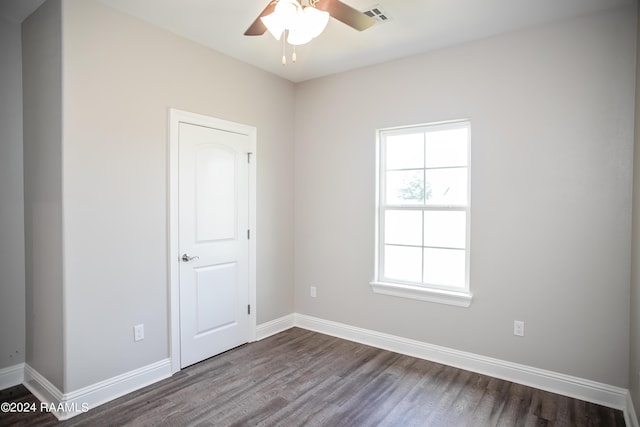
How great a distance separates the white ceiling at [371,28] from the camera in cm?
249

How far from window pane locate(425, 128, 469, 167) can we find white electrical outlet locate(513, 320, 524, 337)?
4.39ft

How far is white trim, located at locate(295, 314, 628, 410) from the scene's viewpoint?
255 cm

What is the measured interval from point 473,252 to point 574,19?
1848 millimetres

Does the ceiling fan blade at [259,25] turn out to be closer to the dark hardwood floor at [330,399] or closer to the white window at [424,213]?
the white window at [424,213]

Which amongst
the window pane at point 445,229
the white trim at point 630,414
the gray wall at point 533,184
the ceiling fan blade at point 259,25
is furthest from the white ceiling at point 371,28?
the white trim at point 630,414

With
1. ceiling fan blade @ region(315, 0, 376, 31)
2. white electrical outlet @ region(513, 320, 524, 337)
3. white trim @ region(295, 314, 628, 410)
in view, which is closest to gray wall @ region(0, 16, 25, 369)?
ceiling fan blade @ region(315, 0, 376, 31)

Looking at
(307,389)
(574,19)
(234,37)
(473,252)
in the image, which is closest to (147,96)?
(234,37)

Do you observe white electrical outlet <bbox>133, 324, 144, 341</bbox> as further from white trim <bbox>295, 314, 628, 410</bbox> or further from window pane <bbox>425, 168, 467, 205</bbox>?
window pane <bbox>425, 168, 467, 205</bbox>

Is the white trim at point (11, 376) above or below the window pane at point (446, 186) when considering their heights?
below

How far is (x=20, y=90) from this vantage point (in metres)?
2.81

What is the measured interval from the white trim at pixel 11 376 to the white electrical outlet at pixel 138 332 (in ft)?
3.09

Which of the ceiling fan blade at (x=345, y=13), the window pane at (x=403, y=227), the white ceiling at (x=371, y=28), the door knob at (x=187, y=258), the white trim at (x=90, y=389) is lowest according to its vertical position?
the white trim at (x=90, y=389)

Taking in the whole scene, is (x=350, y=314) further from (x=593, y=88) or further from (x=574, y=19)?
(x=574, y=19)

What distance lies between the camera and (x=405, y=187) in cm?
349
